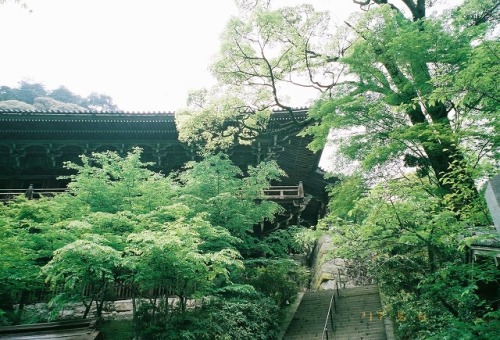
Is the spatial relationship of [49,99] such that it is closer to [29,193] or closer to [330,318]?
[29,193]

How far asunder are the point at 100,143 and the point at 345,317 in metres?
15.5

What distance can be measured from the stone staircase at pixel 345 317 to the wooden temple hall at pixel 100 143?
429cm

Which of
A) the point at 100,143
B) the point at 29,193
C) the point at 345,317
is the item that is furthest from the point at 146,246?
the point at 100,143

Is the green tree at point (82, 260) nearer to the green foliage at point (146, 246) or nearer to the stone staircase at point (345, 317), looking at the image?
the green foliage at point (146, 246)

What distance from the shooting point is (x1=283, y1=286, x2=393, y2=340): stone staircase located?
1169 cm

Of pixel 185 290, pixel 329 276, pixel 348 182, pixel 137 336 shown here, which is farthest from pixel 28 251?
pixel 329 276

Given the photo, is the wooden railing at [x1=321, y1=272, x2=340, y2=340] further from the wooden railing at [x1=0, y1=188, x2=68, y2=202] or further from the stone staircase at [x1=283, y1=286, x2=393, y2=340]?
the wooden railing at [x1=0, y1=188, x2=68, y2=202]

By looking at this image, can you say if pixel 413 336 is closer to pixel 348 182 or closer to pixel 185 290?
pixel 348 182

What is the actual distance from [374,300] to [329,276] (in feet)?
21.0

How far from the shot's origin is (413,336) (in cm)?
939

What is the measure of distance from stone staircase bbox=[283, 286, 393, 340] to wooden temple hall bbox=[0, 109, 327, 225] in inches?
169

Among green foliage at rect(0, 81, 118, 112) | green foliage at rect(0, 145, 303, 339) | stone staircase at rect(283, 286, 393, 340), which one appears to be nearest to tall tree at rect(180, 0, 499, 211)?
green foliage at rect(0, 145, 303, 339)

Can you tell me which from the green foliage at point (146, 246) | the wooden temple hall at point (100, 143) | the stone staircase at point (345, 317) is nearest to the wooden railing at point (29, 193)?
the wooden temple hall at point (100, 143)

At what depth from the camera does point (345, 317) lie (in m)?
13.4
